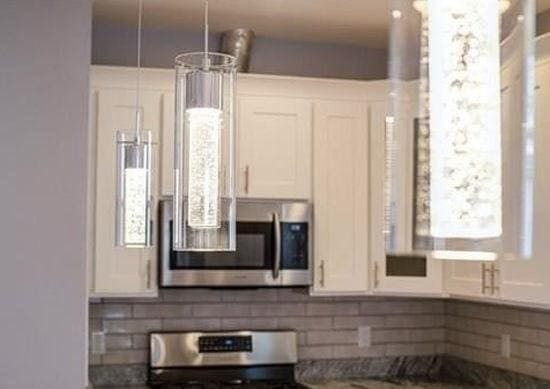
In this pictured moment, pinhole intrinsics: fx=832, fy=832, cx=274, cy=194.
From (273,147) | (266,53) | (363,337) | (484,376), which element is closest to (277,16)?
(266,53)

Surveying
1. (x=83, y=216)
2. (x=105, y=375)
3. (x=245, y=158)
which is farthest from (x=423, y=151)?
(x=105, y=375)

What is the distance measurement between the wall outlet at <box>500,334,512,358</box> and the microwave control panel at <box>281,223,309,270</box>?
110 centimetres

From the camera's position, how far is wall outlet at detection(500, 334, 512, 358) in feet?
14.0

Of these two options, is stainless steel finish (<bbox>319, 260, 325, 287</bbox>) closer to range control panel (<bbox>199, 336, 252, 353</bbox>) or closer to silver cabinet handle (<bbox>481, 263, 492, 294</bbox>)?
range control panel (<bbox>199, 336, 252, 353</bbox>)

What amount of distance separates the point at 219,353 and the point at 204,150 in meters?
2.75

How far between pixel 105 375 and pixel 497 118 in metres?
3.66

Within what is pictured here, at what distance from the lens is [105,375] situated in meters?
4.28

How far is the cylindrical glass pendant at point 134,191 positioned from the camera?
250 centimetres

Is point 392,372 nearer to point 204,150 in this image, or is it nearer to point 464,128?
point 204,150

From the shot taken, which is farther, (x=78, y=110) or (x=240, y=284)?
(x=240, y=284)

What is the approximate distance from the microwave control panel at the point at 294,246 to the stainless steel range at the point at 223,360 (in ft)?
1.63

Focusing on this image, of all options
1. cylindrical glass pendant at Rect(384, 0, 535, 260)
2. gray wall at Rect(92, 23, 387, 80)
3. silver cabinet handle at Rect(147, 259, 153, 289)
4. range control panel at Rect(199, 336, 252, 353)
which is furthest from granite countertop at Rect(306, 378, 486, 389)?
cylindrical glass pendant at Rect(384, 0, 535, 260)

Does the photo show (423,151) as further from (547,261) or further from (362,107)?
(362,107)

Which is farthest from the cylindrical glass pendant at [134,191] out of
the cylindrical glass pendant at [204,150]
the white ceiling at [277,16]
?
the white ceiling at [277,16]
